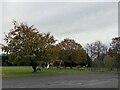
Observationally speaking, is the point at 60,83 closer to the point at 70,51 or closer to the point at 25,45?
the point at 25,45

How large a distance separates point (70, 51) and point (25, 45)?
97.3ft

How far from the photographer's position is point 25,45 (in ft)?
121

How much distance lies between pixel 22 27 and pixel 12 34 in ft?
5.62

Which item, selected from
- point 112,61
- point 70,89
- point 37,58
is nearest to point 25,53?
point 37,58

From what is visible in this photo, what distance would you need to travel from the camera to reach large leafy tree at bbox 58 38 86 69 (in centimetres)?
6494

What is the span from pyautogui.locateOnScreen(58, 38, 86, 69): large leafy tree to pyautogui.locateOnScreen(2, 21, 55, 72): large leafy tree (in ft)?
86.0

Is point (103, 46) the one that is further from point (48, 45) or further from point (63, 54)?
point (48, 45)

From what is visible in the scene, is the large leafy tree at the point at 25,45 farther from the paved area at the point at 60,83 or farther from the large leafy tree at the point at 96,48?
the large leafy tree at the point at 96,48

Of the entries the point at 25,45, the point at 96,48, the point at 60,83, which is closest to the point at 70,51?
the point at 96,48

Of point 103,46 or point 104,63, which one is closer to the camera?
point 104,63

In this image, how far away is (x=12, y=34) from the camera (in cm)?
3772

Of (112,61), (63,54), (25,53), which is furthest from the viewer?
(63,54)

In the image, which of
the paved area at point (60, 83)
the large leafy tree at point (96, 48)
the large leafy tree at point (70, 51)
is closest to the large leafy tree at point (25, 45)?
the paved area at point (60, 83)

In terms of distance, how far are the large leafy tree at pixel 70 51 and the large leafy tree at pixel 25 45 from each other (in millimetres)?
26203
